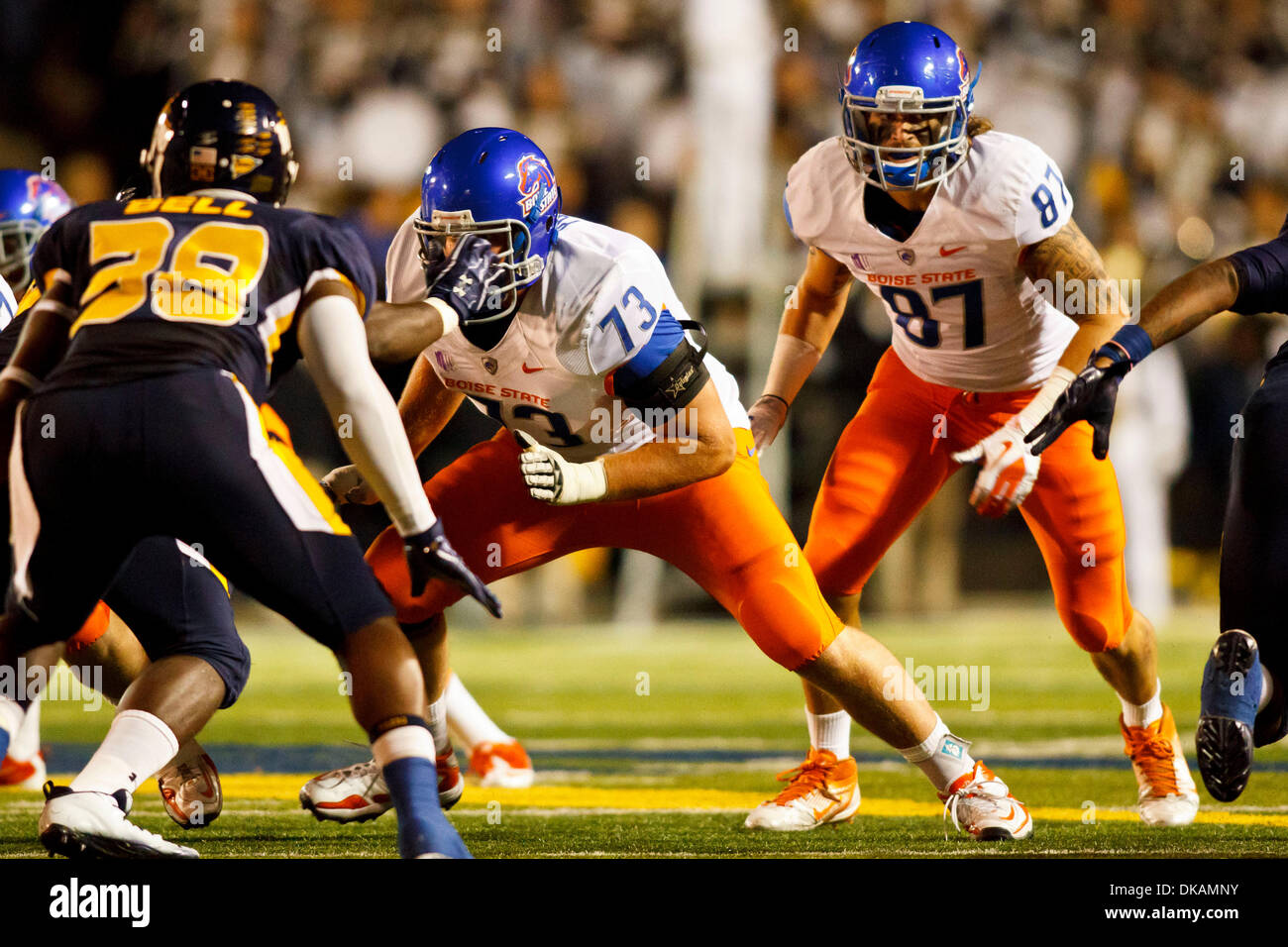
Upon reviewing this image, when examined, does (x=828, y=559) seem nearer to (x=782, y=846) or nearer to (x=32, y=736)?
(x=782, y=846)

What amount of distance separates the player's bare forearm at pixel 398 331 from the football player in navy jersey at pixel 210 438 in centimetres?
9

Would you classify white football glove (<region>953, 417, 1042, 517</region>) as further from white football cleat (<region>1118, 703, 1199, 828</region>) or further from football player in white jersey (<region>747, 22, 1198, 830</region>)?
A: white football cleat (<region>1118, 703, 1199, 828</region>)

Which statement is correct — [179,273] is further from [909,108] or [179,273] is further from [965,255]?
[965,255]

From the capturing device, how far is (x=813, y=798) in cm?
396

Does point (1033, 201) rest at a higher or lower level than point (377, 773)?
higher

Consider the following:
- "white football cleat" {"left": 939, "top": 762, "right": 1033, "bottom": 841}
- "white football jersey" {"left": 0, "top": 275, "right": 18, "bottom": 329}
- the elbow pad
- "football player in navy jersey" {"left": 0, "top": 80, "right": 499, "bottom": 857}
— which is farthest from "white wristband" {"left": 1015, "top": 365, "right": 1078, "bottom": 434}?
"white football jersey" {"left": 0, "top": 275, "right": 18, "bottom": 329}

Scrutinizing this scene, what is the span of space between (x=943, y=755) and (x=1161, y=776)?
0.70m

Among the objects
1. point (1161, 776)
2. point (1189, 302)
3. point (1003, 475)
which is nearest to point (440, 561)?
point (1003, 475)

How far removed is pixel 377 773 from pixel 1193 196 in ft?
25.0

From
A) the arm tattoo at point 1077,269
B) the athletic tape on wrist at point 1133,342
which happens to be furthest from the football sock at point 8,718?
the arm tattoo at point 1077,269
